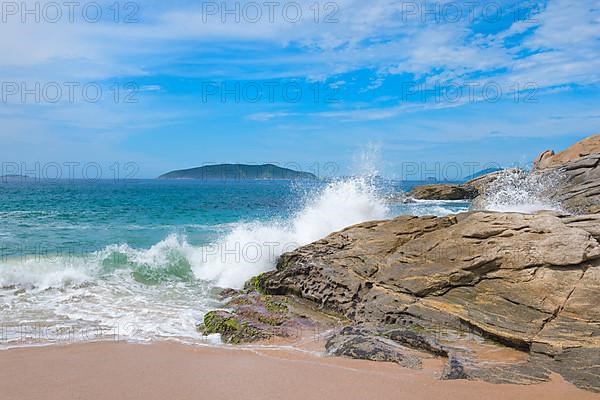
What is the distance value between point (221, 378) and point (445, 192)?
39.7 meters

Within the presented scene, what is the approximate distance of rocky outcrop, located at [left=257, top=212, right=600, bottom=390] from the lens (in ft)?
20.3

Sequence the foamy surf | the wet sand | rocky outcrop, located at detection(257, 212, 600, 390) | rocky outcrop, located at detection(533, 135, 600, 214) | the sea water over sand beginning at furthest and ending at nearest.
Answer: rocky outcrop, located at detection(533, 135, 600, 214), the sea water over sand, the foamy surf, rocky outcrop, located at detection(257, 212, 600, 390), the wet sand

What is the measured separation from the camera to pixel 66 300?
9.87 m

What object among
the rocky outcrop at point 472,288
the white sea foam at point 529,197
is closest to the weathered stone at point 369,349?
the rocky outcrop at point 472,288

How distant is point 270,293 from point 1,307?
204 inches

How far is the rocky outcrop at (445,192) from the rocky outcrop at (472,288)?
112 ft

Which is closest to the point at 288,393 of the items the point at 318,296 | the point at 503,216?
the point at 318,296

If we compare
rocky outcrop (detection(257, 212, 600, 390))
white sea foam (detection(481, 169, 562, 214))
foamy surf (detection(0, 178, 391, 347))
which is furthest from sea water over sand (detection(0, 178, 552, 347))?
white sea foam (detection(481, 169, 562, 214))

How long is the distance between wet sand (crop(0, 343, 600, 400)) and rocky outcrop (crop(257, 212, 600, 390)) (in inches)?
13.3

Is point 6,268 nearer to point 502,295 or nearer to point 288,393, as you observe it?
point 288,393

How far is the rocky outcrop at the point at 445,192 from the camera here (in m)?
42.1

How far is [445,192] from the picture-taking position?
42844 millimetres

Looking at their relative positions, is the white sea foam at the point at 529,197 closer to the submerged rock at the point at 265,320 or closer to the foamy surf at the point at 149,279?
the foamy surf at the point at 149,279

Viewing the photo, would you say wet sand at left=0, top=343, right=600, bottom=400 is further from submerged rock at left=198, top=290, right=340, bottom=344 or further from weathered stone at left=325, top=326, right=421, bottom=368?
submerged rock at left=198, top=290, right=340, bottom=344
